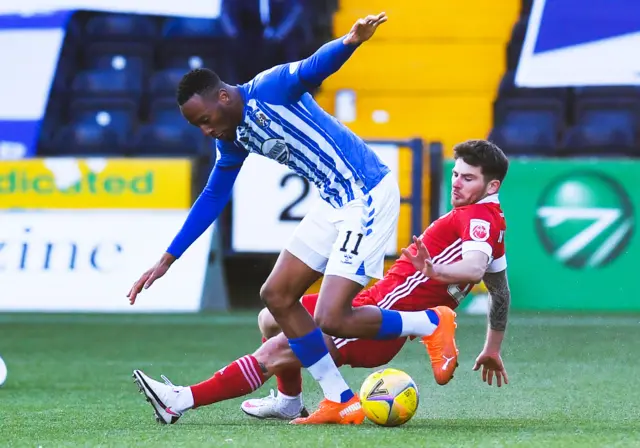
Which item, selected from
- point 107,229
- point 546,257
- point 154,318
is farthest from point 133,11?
point 546,257

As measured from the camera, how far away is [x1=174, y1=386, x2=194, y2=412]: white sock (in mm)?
4395

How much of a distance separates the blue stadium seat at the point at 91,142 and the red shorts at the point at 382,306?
21.4ft

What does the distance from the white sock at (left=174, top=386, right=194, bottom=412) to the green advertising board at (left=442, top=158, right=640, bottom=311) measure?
18.0 ft

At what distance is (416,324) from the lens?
453 centimetres

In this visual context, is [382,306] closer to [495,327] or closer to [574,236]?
[495,327]

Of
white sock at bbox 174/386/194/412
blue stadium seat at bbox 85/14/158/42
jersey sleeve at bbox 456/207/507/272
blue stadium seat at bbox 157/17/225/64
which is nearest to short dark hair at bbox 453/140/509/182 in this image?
jersey sleeve at bbox 456/207/507/272

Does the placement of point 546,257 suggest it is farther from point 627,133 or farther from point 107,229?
point 107,229

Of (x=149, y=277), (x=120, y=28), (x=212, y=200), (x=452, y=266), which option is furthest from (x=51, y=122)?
(x=452, y=266)

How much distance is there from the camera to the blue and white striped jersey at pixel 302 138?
4.36 meters

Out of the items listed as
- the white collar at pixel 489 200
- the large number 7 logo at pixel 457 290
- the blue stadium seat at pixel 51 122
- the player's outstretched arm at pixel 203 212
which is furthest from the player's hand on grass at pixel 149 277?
the blue stadium seat at pixel 51 122

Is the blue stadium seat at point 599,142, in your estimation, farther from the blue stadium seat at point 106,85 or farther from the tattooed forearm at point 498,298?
the tattooed forearm at point 498,298

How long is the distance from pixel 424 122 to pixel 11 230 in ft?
12.3

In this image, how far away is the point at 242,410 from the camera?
493 centimetres

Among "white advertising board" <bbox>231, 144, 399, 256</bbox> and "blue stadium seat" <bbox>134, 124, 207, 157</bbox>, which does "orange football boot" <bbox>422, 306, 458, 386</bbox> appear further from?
"blue stadium seat" <bbox>134, 124, 207, 157</bbox>
